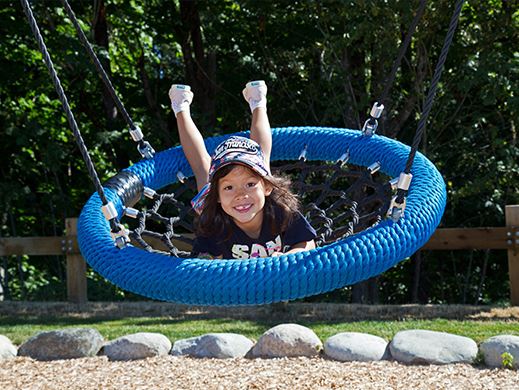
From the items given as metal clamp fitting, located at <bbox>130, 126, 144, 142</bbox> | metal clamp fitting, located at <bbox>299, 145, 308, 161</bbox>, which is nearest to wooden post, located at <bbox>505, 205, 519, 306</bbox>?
metal clamp fitting, located at <bbox>299, 145, 308, 161</bbox>

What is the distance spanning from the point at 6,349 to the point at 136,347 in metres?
0.79

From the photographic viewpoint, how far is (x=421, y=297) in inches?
281

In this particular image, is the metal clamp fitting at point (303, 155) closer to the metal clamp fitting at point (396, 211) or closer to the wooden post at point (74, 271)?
the metal clamp fitting at point (396, 211)

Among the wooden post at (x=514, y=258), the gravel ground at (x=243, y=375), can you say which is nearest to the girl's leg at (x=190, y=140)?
the gravel ground at (x=243, y=375)

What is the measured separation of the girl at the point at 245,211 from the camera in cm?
256

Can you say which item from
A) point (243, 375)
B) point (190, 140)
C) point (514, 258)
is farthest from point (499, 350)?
point (190, 140)

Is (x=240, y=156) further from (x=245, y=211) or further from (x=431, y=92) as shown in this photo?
(x=431, y=92)

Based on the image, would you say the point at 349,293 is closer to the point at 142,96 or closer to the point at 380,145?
the point at 142,96

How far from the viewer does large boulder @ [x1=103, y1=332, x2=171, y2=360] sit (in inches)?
171

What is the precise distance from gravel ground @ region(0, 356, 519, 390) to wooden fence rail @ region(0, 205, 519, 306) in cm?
170

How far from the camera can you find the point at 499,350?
391 cm

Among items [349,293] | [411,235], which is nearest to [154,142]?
[349,293]

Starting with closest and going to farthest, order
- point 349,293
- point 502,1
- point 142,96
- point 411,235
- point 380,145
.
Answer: point 411,235 → point 380,145 → point 502,1 → point 349,293 → point 142,96

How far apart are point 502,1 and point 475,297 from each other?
270cm
